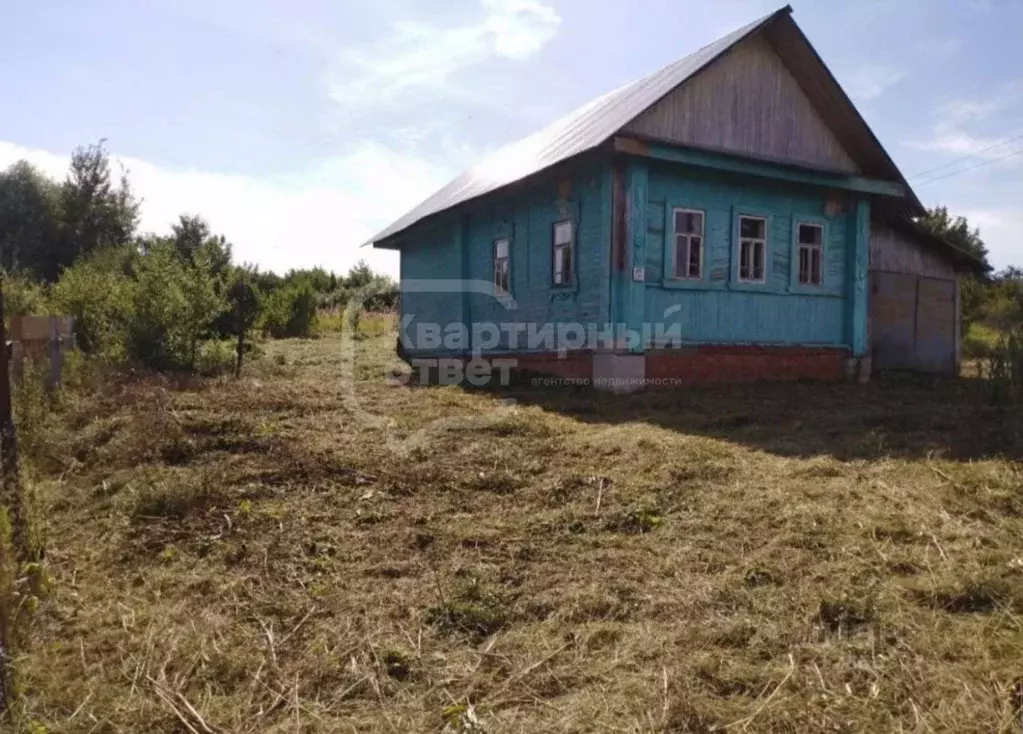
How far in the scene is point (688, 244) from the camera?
10.7 metres

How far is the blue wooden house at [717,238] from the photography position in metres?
9.94

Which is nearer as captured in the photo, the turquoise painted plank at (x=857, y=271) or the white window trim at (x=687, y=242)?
the white window trim at (x=687, y=242)

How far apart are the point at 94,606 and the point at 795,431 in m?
5.80

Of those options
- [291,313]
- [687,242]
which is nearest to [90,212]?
[291,313]

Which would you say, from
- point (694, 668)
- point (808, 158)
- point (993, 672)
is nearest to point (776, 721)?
point (694, 668)

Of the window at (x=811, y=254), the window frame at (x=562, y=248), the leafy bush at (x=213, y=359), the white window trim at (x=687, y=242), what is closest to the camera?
the leafy bush at (x=213, y=359)

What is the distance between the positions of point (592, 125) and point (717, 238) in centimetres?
245

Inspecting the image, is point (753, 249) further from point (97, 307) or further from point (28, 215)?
point (28, 215)

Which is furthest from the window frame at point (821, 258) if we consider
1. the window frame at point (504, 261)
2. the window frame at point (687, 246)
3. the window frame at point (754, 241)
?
the window frame at point (504, 261)

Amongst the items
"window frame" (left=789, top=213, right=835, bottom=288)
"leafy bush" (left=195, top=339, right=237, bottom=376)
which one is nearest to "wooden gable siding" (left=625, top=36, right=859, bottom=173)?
A: "window frame" (left=789, top=213, right=835, bottom=288)

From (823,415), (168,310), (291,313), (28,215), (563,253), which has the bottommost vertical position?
(823,415)

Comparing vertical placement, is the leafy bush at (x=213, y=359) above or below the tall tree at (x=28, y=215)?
below

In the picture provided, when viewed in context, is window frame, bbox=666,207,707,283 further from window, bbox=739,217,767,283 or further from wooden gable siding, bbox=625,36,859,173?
wooden gable siding, bbox=625,36,859,173

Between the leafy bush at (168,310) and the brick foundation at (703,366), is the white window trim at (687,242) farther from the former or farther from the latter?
the leafy bush at (168,310)
